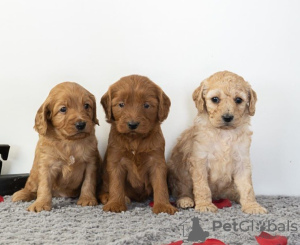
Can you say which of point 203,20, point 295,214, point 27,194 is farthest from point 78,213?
point 203,20

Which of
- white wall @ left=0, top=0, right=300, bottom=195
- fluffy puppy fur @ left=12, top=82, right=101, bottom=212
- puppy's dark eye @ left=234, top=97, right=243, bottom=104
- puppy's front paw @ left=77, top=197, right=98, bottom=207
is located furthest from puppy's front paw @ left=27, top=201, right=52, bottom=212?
puppy's dark eye @ left=234, top=97, right=243, bottom=104

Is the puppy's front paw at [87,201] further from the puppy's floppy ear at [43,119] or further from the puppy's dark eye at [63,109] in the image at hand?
the puppy's dark eye at [63,109]

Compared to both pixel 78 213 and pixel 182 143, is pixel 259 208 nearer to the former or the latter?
pixel 182 143

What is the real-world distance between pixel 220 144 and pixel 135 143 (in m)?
0.67

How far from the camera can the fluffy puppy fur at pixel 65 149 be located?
2842mm

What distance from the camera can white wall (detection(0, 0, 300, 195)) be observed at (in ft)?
11.9

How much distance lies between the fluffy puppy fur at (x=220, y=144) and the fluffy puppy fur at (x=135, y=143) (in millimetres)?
257

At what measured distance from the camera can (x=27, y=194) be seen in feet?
10.3

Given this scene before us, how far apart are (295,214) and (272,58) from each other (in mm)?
1542

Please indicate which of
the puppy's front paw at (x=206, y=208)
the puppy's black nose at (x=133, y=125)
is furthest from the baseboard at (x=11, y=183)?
the puppy's front paw at (x=206, y=208)

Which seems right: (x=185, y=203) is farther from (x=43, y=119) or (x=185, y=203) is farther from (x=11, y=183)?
(x=11, y=183)

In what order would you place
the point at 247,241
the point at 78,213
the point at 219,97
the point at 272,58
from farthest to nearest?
the point at 272,58
the point at 219,97
the point at 78,213
the point at 247,241

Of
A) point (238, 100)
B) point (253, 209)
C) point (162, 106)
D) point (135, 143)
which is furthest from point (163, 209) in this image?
point (238, 100)

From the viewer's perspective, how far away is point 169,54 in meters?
3.67
